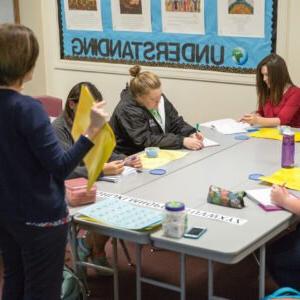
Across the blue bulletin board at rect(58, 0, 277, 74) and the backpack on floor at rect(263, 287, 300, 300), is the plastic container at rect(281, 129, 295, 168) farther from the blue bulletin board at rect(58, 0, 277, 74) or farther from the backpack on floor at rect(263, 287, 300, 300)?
the blue bulletin board at rect(58, 0, 277, 74)

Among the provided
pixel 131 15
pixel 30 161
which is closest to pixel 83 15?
pixel 131 15

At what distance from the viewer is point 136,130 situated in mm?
3465

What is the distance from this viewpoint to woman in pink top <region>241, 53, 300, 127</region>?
3.86m

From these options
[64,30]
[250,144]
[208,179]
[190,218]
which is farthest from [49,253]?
[64,30]

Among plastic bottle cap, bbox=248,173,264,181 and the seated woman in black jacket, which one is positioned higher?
the seated woman in black jacket

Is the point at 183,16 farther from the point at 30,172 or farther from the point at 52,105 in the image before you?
the point at 30,172

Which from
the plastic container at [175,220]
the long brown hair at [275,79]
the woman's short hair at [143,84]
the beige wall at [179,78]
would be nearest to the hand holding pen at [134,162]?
the woman's short hair at [143,84]

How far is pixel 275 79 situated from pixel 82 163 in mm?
1556

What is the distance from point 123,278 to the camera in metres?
3.31

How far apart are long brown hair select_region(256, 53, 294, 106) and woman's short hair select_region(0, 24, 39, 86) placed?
90.0 inches

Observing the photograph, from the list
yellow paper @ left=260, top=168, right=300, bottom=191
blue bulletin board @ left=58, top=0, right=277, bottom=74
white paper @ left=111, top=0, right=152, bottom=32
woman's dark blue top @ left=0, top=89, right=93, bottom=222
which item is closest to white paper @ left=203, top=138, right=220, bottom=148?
yellow paper @ left=260, top=168, right=300, bottom=191

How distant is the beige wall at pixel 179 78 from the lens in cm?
438

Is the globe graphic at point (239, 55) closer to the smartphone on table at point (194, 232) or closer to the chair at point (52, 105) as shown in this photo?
the chair at point (52, 105)

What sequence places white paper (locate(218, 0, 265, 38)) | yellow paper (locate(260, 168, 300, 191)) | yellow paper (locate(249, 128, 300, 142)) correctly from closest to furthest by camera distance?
yellow paper (locate(260, 168, 300, 191))
yellow paper (locate(249, 128, 300, 142))
white paper (locate(218, 0, 265, 38))
